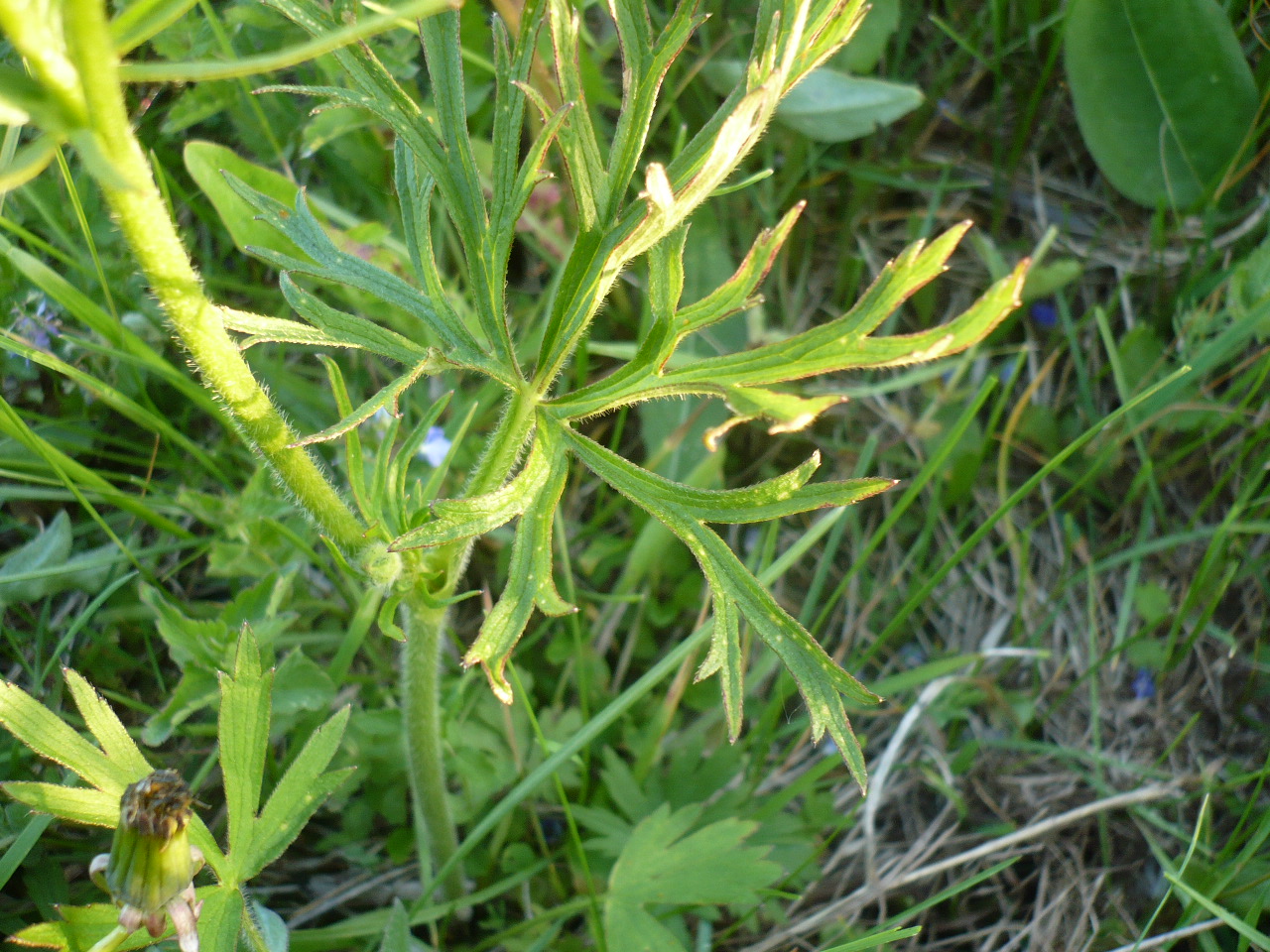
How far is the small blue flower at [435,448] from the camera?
8.20ft

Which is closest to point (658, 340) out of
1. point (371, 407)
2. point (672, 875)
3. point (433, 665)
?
point (371, 407)

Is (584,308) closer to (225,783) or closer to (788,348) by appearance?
(788,348)

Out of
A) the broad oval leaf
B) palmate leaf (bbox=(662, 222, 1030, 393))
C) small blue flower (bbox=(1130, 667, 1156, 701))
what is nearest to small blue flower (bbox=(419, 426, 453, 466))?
palmate leaf (bbox=(662, 222, 1030, 393))

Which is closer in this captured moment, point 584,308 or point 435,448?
point 584,308

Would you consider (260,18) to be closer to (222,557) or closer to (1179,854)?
(222,557)

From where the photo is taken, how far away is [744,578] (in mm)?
1507

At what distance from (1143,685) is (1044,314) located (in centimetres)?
116

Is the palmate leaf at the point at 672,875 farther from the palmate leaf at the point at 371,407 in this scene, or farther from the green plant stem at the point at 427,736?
the palmate leaf at the point at 371,407

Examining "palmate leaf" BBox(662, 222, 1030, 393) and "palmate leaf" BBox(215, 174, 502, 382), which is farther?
"palmate leaf" BBox(215, 174, 502, 382)

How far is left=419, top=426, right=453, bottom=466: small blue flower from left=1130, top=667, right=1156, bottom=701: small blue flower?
2023mm

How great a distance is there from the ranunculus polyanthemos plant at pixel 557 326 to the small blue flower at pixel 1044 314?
1.92 meters

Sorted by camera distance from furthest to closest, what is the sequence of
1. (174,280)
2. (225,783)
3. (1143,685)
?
(1143,685), (225,783), (174,280)

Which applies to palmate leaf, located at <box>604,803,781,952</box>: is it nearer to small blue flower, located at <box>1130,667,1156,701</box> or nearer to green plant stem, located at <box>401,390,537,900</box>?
green plant stem, located at <box>401,390,537,900</box>

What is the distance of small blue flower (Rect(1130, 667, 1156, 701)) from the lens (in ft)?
8.99
